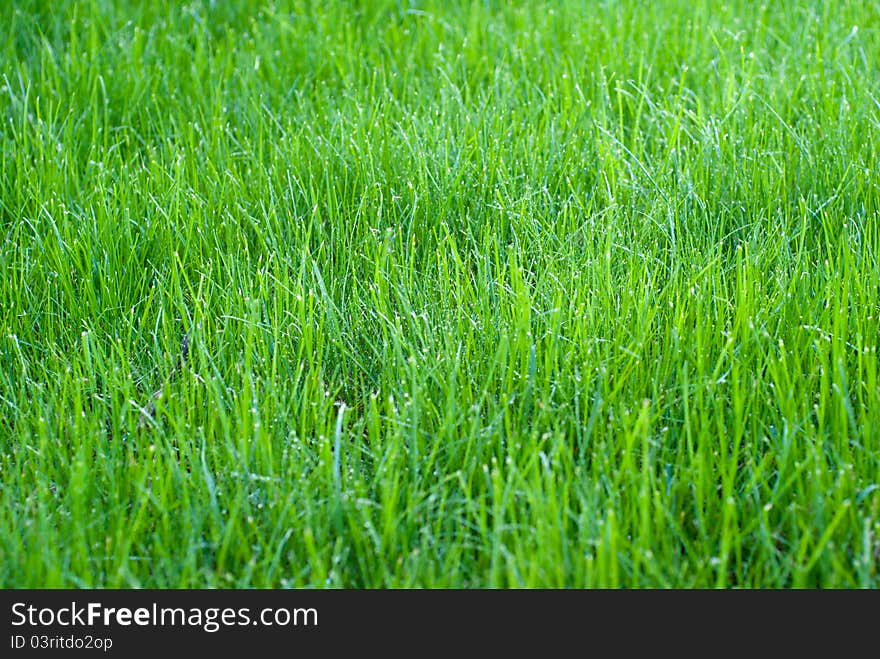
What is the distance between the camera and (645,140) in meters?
3.67

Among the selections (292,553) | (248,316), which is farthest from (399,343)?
(292,553)

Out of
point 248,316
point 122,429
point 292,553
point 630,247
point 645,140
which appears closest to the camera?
point 292,553

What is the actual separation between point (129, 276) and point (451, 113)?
139 centimetres

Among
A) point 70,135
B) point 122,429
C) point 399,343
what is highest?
point 70,135

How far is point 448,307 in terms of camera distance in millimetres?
2793

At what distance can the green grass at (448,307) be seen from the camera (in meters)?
2.17

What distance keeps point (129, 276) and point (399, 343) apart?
3.24 ft

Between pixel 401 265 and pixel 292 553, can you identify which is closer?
pixel 292 553

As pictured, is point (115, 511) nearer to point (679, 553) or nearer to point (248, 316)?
point (248, 316)

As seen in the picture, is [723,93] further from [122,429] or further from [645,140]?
[122,429]

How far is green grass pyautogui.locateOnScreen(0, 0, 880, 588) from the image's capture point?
2.17 m

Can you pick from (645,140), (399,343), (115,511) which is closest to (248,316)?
(399,343)
